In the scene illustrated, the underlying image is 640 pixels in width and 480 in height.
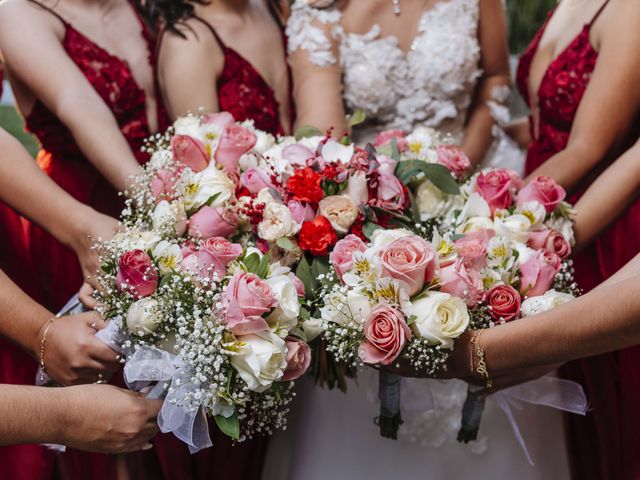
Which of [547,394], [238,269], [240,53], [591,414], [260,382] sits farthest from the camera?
[240,53]

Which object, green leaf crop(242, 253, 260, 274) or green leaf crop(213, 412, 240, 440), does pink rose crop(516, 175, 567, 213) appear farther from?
green leaf crop(213, 412, 240, 440)

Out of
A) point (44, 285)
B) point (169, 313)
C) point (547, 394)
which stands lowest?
point (547, 394)

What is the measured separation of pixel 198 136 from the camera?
216 cm

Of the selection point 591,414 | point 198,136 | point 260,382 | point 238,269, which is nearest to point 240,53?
point 198,136

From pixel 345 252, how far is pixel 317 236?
93 millimetres

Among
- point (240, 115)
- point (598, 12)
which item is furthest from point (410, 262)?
point (598, 12)

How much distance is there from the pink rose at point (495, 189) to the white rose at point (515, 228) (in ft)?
0.27

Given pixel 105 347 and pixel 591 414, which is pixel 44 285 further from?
pixel 591 414

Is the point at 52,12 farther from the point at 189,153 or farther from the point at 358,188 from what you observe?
the point at 358,188

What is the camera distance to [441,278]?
69.8 inches

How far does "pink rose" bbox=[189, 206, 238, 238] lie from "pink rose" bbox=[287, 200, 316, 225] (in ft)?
0.49

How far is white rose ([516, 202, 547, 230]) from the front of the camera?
2.07m

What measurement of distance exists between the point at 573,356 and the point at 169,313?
92 cm

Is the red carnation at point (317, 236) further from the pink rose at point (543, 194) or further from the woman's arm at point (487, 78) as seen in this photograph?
the woman's arm at point (487, 78)
